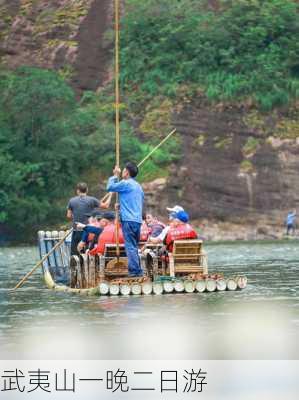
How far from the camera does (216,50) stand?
67.9 metres

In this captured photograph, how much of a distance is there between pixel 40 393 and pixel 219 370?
206 cm

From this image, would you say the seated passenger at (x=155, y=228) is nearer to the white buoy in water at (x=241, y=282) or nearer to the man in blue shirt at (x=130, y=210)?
the man in blue shirt at (x=130, y=210)

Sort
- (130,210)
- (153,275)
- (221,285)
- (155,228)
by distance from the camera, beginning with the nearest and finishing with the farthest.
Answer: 1. (221,285)
2. (130,210)
3. (153,275)
4. (155,228)

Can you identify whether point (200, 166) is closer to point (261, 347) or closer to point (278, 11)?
point (278, 11)

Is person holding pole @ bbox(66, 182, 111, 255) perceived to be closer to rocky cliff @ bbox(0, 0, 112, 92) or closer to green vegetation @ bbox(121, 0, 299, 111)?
green vegetation @ bbox(121, 0, 299, 111)

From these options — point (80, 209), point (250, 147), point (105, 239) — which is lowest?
point (250, 147)

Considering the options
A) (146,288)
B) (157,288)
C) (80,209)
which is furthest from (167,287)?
(80,209)

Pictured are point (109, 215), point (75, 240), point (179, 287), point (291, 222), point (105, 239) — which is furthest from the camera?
point (291, 222)

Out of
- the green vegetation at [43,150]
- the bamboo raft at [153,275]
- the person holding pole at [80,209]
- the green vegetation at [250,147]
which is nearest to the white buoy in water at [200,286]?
the bamboo raft at [153,275]

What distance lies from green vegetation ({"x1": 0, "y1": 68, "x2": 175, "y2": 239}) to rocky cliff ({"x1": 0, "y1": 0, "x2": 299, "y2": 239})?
1.77 meters

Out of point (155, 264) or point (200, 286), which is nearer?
point (200, 286)

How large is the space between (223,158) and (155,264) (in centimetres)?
4053

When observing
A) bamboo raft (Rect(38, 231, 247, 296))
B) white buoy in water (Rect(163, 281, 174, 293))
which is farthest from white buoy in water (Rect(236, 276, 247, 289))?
white buoy in water (Rect(163, 281, 174, 293))

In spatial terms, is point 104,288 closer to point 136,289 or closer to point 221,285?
point 136,289
